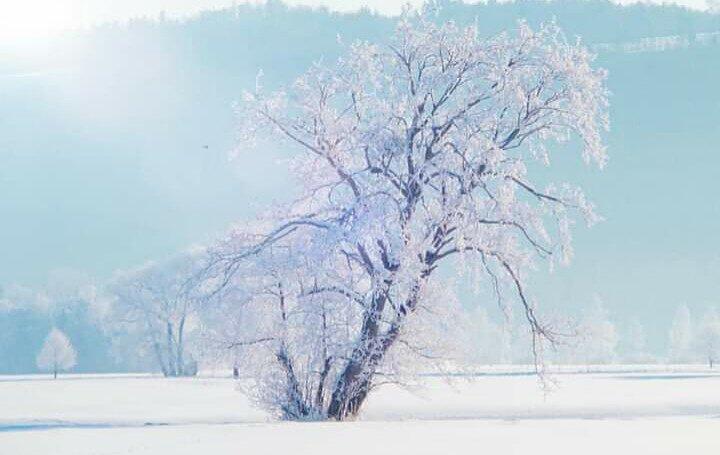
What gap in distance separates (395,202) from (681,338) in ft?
464

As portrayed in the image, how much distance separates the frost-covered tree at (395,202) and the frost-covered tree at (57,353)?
101 metres

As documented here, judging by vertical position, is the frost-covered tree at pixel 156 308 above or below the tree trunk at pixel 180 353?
above

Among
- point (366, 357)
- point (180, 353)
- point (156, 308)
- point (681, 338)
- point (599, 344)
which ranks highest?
point (156, 308)

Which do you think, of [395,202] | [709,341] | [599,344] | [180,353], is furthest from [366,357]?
[599,344]

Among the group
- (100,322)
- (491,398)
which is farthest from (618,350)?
(491,398)

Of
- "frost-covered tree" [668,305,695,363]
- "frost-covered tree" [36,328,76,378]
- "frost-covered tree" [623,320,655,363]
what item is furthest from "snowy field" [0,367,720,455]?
"frost-covered tree" [623,320,655,363]

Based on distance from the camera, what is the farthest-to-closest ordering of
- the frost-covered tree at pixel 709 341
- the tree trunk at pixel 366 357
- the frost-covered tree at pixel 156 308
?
the frost-covered tree at pixel 709 341 → the frost-covered tree at pixel 156 308 → the tree trunk at pixel 366 357

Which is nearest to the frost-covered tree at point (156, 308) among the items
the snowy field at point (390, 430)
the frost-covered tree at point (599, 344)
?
the frost-covered tree at point (599, 344)

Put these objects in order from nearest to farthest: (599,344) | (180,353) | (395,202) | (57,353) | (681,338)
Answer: (395,202), (180,353), (57,353), (681,338), (599,344)

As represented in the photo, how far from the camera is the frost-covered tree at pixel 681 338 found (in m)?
162

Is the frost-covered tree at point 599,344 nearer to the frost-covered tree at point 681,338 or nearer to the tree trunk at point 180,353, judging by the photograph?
the frost-covered tree at point 681,338

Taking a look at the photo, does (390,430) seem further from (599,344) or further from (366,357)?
(599,344)

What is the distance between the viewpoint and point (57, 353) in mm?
132125

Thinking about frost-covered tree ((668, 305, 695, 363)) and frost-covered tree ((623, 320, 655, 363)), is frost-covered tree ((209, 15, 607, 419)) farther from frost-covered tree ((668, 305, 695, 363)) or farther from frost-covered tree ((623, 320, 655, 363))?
frost-covered tree ((623, 320, 655, 363))
